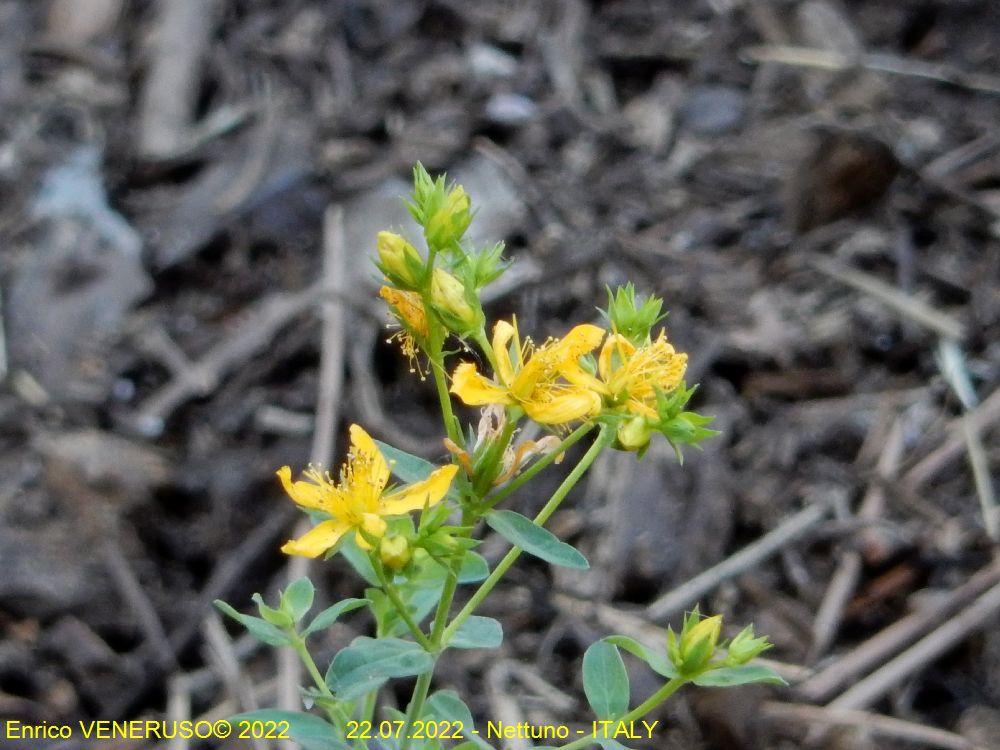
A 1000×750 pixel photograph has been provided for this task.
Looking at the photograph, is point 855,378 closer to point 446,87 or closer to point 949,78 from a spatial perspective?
point 949,78

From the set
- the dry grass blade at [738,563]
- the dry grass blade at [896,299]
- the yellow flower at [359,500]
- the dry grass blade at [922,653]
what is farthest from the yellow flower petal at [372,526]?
the dry grass blade at [896,299]

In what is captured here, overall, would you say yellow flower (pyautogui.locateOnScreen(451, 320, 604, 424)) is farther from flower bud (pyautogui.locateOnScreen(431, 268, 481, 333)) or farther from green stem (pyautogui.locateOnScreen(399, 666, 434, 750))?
green stem (pyautogui.locateOnScreen(399, 666, 434, 750))

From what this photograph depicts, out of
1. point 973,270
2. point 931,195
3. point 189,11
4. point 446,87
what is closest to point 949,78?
point 931,195

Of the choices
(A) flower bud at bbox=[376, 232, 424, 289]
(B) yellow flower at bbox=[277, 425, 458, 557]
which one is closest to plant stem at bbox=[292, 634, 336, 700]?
(B) yellow flower at bbox=[277, 425, 458, 557]

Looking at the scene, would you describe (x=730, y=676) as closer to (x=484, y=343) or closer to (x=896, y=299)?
(x=484, y=343)

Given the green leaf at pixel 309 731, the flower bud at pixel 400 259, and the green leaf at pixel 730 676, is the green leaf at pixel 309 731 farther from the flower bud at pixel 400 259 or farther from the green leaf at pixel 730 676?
the flower bud at pixel 400 259
